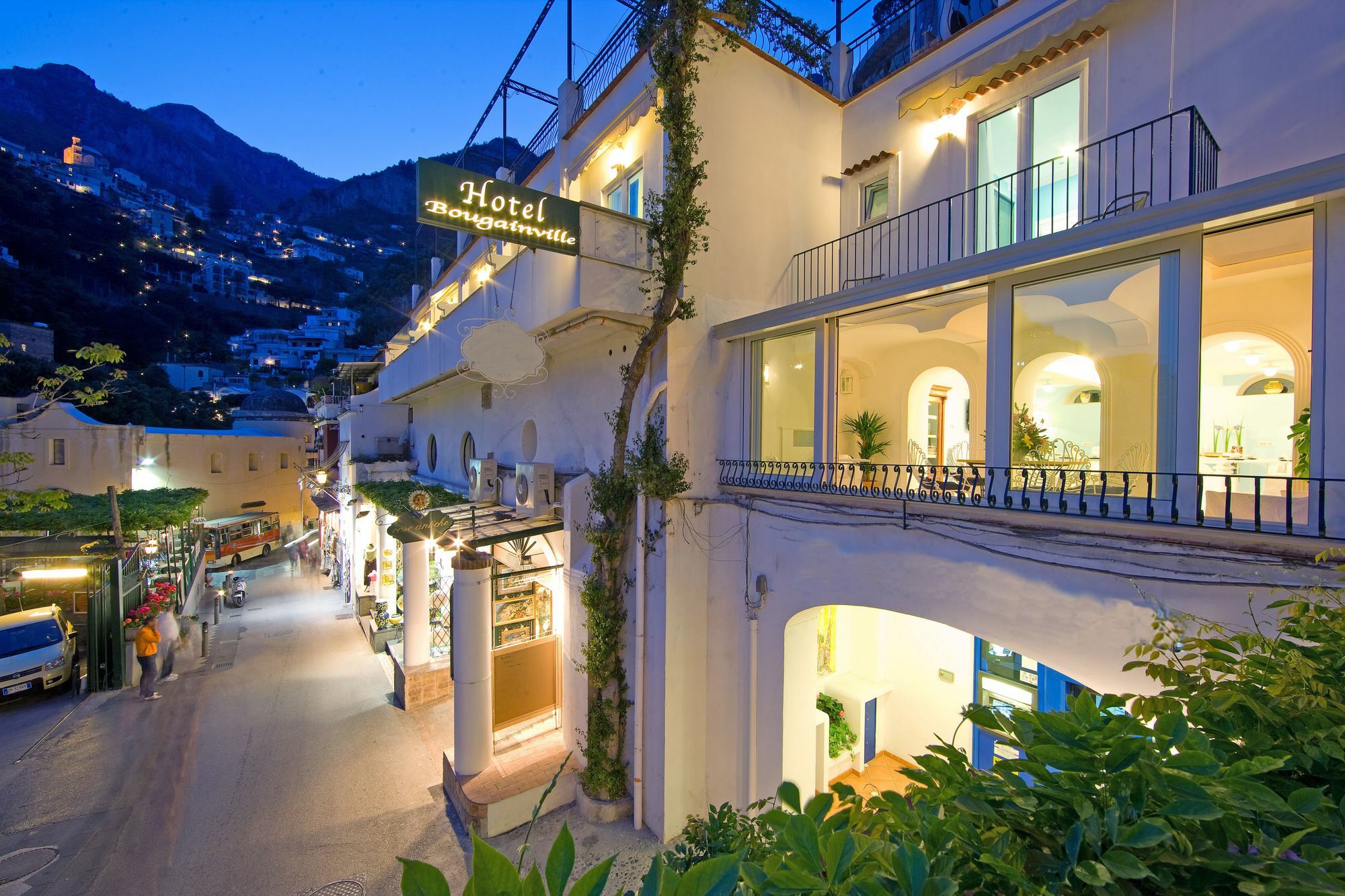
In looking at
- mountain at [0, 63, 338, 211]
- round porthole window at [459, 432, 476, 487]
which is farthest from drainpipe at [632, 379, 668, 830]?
mountain at [0, 63, 338, 211]

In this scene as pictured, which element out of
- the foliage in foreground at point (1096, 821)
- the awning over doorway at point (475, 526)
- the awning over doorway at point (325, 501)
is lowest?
the awning over doorway at point (325, 501)

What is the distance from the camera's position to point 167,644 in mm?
12570

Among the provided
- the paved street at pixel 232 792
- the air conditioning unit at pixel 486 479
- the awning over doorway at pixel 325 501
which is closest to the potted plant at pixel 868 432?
the air conditioning unit at pixel 486 479

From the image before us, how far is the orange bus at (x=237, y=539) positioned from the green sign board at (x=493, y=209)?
2511 cm

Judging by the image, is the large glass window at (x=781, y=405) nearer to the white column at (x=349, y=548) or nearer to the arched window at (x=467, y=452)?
the arched window at (x=467, y=452)

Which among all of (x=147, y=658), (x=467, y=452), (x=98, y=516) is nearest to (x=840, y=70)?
(x=467, y=452)

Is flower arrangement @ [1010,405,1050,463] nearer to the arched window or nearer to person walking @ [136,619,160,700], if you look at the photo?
the arched window

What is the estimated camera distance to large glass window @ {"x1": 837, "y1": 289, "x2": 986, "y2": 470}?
9.77 metres

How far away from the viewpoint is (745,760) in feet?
24.0

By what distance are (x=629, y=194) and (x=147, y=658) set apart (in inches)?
532

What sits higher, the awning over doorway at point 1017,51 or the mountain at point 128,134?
the mountain at point 128,134

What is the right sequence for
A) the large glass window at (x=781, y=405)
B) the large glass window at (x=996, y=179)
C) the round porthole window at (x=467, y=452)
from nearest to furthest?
the large glass window at (x=996, y=179) < the large glass window at (x=781, y=405) < the round porthole window at (x=467, y=452)

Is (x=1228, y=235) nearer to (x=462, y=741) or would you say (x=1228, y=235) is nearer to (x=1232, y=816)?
(x=1232, y=816)

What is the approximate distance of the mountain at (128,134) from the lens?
123m
